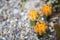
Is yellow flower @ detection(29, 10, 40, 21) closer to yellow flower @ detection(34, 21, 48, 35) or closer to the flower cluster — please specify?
the flower cluster

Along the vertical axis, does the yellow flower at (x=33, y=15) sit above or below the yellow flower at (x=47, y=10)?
below

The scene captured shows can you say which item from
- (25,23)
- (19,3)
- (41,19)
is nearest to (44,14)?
(41,19)

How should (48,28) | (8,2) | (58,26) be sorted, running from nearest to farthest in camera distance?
(58,26) < (48,28) < (8,2)

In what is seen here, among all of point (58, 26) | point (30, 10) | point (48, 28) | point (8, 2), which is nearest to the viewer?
point (58, 26)

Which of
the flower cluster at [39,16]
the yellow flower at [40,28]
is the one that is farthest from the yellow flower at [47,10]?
the yellow flower at [40,28]

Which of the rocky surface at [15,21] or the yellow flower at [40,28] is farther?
the rocky surface at [15,21]

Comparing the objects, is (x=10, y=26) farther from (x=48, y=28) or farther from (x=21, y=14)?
(x=48, y=28)

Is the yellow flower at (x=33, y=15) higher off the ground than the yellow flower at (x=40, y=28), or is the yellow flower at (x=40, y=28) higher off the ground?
the yellow flower at (x=33, y=15)

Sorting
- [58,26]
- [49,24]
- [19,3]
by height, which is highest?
[19,3]

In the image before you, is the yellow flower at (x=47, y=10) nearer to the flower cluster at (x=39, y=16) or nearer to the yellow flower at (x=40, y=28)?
the flower cluster at (x=39, y=16)

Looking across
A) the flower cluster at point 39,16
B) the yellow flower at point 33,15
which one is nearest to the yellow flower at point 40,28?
the flower cluster at point 39,16

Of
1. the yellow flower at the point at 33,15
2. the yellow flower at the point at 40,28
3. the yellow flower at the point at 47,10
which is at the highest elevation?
the yellow flower at the point at 47,10
